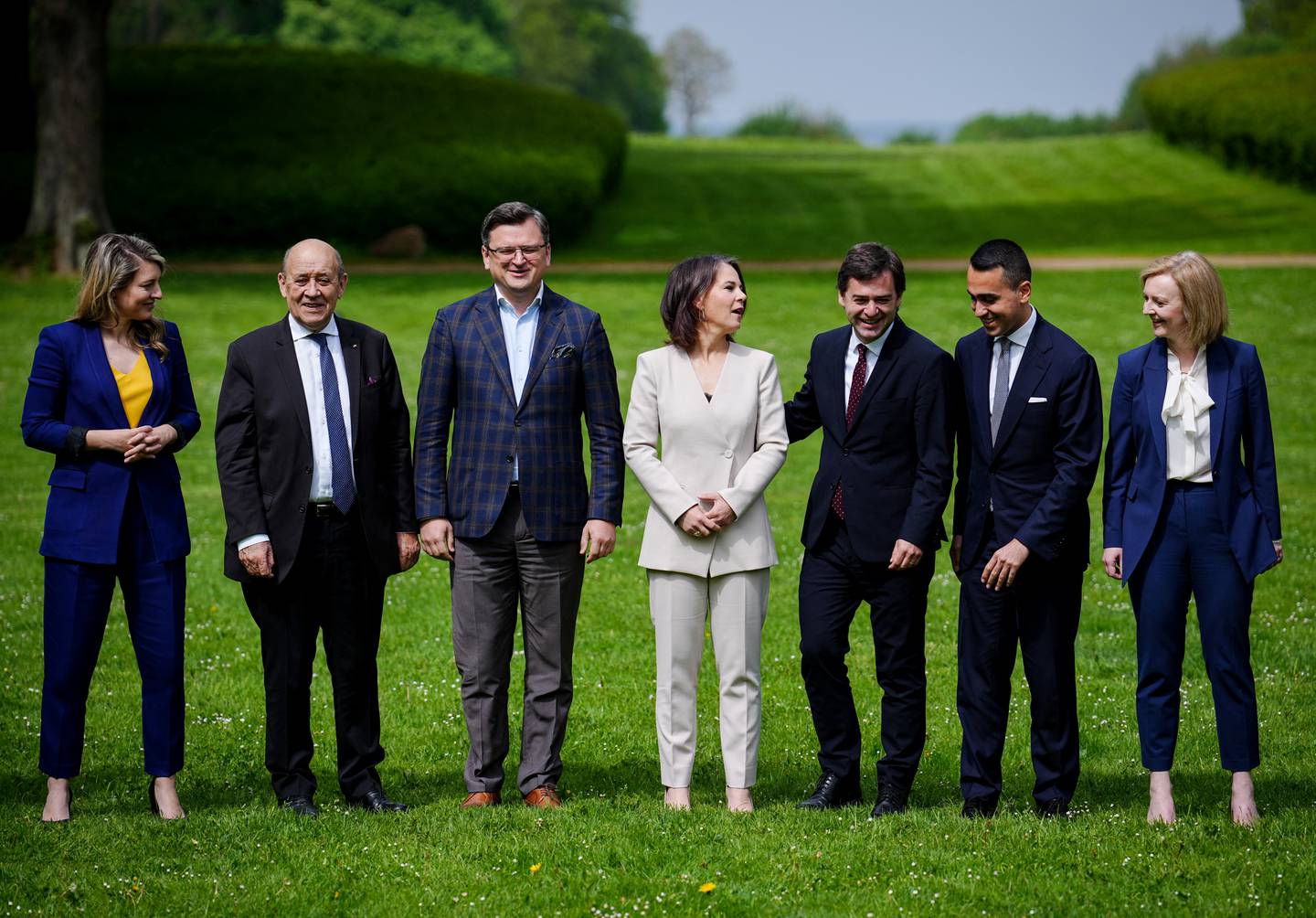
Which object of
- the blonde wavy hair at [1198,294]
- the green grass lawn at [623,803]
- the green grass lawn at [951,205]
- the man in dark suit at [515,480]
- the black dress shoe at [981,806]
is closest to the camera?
the green grass lawn at [623,803]

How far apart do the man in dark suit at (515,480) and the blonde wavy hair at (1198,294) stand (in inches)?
91.8

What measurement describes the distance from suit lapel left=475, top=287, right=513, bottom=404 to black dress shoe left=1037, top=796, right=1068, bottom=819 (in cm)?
278

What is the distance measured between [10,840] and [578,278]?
18302 mm

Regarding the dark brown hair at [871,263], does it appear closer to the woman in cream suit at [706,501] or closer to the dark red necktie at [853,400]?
the dark red necktie at [853,400]

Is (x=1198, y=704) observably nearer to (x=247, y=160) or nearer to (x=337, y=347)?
(x=337, y=347)

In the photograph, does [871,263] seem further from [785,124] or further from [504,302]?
[785,124]

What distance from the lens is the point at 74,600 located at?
588cm

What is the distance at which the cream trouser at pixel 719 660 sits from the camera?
595 cm

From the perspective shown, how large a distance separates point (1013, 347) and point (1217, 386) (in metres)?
0.81

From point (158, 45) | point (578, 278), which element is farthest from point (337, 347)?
point (158, 45)

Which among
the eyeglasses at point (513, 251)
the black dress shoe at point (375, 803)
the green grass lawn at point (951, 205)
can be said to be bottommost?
the black dress shoe at point (375, 803)

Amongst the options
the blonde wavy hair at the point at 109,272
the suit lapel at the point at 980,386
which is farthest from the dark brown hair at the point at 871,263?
the blonde wavy hair at the point at 109,272

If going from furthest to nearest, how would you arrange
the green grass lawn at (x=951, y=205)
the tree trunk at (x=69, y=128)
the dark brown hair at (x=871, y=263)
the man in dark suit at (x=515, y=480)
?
1. the green grass lawn at (x=951, y=205)
2. the tree trunk at (x=69, y=128)
3. the man in dark suit at (x=515, y=480)
4. the dark brown hair at (x=871, y=263)

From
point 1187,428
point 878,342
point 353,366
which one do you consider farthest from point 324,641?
point 1187,428
